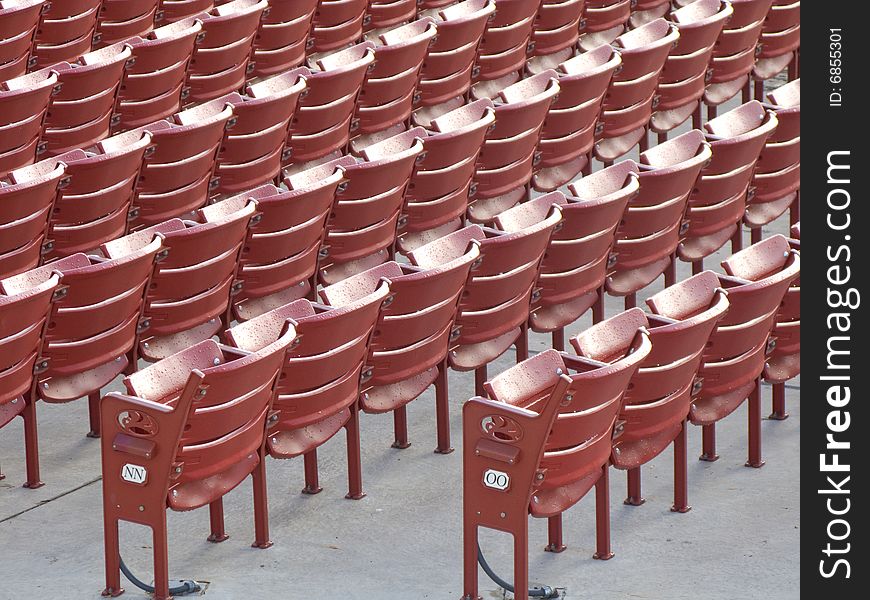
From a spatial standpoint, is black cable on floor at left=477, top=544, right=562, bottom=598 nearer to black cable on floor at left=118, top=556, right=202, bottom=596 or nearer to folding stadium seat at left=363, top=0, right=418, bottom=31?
black cable on floor at left=118, top=556, right=202, bottom=596

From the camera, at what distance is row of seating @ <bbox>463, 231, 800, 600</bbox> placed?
355 centimetres

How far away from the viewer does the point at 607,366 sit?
354 centimetres

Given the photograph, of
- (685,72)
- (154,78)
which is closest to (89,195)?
(154,78)

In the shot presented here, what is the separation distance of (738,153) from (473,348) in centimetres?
129

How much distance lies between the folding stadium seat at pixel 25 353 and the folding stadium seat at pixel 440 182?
1.44 meters

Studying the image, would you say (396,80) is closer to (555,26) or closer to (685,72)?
(685,72)

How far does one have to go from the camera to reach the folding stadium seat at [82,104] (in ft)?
18.3

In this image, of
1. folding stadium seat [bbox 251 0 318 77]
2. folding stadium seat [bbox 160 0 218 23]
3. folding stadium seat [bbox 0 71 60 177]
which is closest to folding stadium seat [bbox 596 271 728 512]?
folding stadium seat [bbox 0 71 60 177]

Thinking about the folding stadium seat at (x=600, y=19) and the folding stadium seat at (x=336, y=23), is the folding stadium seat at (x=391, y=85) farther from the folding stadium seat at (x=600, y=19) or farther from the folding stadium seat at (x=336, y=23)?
the folding stadium seat at (x=600, y=19)

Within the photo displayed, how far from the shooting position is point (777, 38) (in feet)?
23.8
